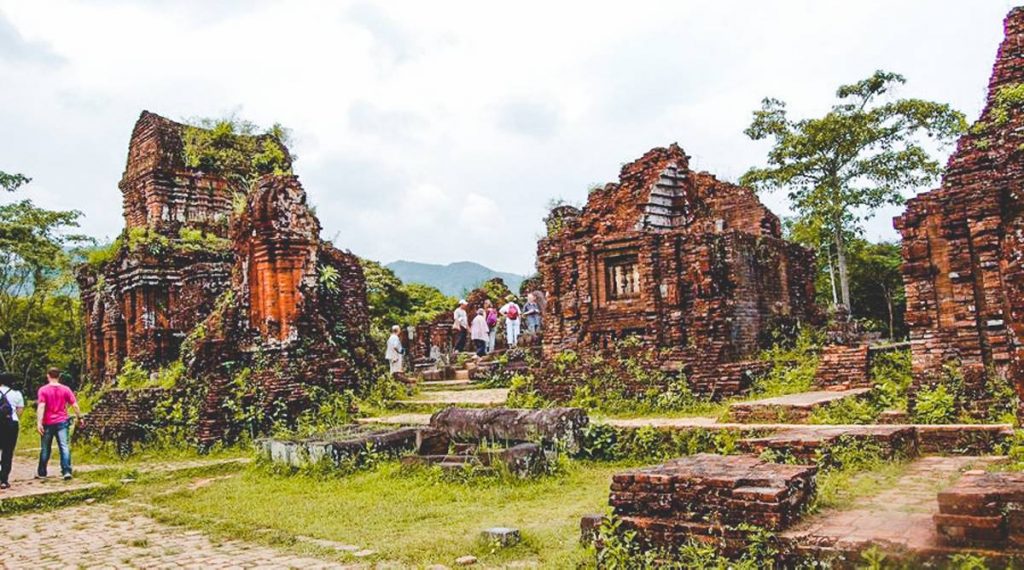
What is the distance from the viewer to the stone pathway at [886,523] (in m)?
4.48

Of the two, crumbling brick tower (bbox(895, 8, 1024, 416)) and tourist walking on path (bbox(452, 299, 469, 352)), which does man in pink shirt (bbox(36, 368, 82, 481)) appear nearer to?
crumbling brick tower (bbox(895, 8, 1024, 416))

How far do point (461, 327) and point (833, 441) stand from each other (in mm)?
20323

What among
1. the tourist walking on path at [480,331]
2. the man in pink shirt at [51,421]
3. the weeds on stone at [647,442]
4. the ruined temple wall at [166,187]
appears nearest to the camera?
the weeds on stone at [647,442]

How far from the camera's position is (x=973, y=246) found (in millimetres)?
9766

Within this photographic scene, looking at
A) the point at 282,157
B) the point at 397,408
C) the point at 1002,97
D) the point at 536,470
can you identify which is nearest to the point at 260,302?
the point at 397,408

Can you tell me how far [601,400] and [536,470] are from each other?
5553mm

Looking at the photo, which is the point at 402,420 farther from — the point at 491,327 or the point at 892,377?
the point at 491,327

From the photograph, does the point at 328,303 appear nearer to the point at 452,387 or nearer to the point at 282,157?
the point at 452,387

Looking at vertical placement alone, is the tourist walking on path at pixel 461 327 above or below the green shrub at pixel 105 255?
below

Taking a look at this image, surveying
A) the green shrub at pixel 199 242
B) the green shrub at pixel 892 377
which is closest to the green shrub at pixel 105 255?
the green shrub at pixel 199 242

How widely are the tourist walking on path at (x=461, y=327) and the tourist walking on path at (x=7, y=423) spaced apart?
51.7ft

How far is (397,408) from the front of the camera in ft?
51.1

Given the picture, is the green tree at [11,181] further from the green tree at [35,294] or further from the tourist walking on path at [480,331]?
the tourist walking on path at [480,331]

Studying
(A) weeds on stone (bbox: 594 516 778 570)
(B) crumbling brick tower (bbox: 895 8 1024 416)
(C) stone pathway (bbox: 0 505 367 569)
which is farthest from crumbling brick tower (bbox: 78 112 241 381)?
(A) weeds on stone (bbox: 594 516 778 570)
